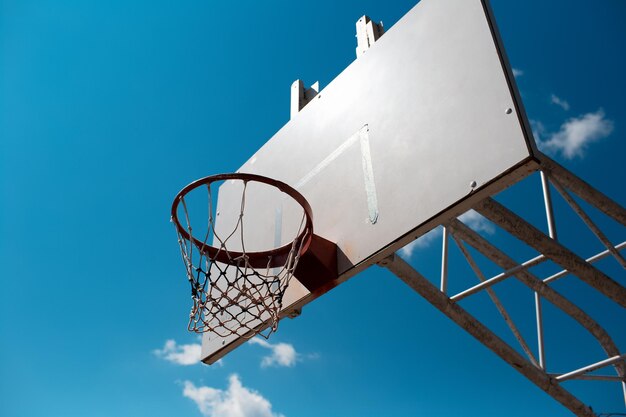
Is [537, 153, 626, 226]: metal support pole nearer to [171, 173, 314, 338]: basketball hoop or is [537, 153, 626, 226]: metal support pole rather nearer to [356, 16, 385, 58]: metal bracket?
[356, 16, 385, 58]: metal bracket

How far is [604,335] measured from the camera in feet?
15.6

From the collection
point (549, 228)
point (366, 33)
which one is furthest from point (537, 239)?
point (366, 33)

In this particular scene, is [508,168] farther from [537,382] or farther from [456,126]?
[537,382]

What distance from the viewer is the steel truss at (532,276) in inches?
134

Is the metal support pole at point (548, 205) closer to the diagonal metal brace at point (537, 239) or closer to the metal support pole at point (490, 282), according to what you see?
the diagonal metal brace at point (537, 239)

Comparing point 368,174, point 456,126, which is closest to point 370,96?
point 368,174

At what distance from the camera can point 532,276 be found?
13.2ft

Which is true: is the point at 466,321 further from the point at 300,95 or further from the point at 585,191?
the point at 300,95

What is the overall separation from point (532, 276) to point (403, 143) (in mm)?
1768

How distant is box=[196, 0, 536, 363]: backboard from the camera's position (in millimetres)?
2465

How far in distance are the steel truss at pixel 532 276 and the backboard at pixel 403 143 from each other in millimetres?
512

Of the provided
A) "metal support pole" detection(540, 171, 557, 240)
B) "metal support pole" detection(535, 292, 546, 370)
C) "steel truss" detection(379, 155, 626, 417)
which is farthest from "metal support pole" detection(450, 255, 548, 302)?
"metal support pole" detection(535, 292, 546, 370)

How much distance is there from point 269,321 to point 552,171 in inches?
79.8

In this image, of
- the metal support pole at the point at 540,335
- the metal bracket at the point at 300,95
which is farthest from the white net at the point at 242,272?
the metal support pole at the point at 540,335
